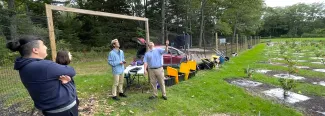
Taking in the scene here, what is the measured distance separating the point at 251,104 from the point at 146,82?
325cm

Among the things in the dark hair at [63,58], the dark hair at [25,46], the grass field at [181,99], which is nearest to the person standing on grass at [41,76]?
the dark hair at [25,46]

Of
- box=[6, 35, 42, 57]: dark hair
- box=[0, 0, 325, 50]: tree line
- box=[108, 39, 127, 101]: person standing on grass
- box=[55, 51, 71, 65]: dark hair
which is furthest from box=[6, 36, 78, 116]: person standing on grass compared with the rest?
box=[0, 0, 325, 50]: tree line

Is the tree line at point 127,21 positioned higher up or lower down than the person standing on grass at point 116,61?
higher up

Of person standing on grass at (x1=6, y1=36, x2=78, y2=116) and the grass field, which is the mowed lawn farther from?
person standing on grass at (x1=6, y1=36, x2=78, y2=116)

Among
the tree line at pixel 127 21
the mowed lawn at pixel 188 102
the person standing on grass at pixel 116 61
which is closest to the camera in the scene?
the mowed lawn at pixel 188 102

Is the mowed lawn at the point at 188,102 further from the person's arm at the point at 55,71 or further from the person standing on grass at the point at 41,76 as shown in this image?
the person's arm at the point at 55,71

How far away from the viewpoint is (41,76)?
174 centimetres

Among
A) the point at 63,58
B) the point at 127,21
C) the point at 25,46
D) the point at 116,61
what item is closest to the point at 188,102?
the point at 116,61

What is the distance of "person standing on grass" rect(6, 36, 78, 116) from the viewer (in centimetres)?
172

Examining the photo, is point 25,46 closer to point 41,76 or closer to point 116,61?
point 41,76

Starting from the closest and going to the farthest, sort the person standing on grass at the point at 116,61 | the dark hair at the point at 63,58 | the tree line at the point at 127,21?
the dark hair at the point at 63,58 < the person standing on grass at the point at 116,61 < the tree line at the point at 127,21

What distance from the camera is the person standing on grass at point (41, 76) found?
1725 mm

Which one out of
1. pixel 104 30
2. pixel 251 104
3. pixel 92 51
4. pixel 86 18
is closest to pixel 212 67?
pixel 251 104

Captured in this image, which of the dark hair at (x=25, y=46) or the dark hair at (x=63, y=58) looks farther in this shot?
the dark hair at (x=63, y=58)
